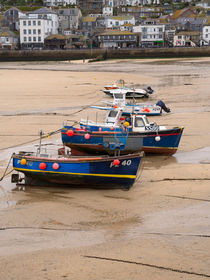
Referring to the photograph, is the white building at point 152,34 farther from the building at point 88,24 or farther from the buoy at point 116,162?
the buoy at point 116,162

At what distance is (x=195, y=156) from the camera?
46.4 feet

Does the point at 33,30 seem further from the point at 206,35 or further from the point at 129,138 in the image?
the point at 129,138

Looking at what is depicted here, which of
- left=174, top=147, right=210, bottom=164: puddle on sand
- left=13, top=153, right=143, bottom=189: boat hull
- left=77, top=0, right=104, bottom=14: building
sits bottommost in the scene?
left=174, top=147, right=210, bottom=164: puddle on sand

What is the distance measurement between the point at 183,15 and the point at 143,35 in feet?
59.7

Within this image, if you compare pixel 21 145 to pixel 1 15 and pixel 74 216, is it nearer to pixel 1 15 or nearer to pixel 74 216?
pixel 74 216

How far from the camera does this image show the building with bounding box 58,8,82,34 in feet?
317

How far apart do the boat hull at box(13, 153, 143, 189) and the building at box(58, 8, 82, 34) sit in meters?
86.7

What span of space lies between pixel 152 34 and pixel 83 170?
8023cm

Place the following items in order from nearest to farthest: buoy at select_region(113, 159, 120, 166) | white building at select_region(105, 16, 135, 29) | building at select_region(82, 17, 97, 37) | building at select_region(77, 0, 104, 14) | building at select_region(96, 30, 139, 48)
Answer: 1. buoy at select_region(113, 159, 120, 166)
2. building at select_region(96, 30, 139, 48)
3. white building at select_region(105, 16, 135, 29)
4. building at select_region(82, 17, 97, 37)
5. building at select_region(77, 0, 104, 14)

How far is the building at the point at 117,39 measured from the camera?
85.5 meters

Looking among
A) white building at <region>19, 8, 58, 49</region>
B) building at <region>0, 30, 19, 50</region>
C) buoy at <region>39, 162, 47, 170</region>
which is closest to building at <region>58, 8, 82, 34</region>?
white building at <region>19, 8, 58, 49</region>

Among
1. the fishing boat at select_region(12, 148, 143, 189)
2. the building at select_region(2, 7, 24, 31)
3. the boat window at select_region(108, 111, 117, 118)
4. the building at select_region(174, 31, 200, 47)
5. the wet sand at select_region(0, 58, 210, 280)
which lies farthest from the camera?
the building at select_region(2, 7, 24, 31)

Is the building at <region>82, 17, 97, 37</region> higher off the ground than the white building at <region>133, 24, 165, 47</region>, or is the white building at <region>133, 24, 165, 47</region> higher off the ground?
the building at <region>82, 17, 97, 37</region>

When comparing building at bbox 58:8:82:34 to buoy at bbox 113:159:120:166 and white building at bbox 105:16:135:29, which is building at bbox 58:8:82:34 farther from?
buoy at bbox 113:159:120:166
